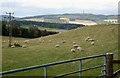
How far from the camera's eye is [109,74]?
8.34m

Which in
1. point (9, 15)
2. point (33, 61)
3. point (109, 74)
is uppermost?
point (9, 15)

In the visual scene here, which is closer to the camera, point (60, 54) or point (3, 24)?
point (60, 54)

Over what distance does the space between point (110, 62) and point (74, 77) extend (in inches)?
204

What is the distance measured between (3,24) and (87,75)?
250 feet

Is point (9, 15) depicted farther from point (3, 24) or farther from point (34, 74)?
point (34, 74)

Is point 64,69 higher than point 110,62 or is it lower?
lower

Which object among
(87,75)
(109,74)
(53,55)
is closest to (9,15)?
(53,55)

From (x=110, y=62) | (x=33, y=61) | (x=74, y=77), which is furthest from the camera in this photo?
(x=33, y=61)

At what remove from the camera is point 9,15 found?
177 ft

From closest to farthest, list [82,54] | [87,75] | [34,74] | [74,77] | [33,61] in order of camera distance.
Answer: [74,77] < [87,75] < [34,74] < [33,61] < [82,54]

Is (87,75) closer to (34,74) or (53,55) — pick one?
(34,74)

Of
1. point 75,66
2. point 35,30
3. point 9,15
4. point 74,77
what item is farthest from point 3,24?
point 74,77

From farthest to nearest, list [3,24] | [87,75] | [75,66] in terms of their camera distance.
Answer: [3,24] < [75,66] < [87,75]

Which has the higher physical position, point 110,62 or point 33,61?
point 110,62
